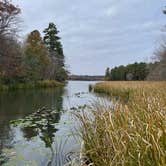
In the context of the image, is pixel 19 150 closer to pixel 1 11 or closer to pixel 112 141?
pixel 112 141

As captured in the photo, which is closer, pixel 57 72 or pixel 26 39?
pixel 26 39

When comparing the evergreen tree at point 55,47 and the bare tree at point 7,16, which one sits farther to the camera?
the evergreen tree at point 55,47

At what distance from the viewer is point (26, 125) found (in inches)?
354

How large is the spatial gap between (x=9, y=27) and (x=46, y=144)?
2210 cm

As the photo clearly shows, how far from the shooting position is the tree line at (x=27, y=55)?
26.7 metres

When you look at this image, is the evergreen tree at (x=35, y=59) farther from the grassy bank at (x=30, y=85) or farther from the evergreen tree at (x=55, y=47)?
the evergreen tree at (x=55, y=47)

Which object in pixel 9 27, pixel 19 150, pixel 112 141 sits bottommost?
pixel 19 150

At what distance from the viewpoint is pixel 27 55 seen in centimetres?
3891

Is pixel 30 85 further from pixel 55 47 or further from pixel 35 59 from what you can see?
pixel 55 47

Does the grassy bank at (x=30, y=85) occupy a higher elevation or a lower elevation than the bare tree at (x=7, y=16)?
lower

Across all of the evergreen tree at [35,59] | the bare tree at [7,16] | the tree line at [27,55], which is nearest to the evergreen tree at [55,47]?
the tree line at [27,55]

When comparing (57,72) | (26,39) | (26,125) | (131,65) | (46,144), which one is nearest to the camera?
(46,144)

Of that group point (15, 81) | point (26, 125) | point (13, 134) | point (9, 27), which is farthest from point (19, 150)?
point (15, 81)

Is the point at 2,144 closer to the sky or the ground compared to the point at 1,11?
closer to the ground
